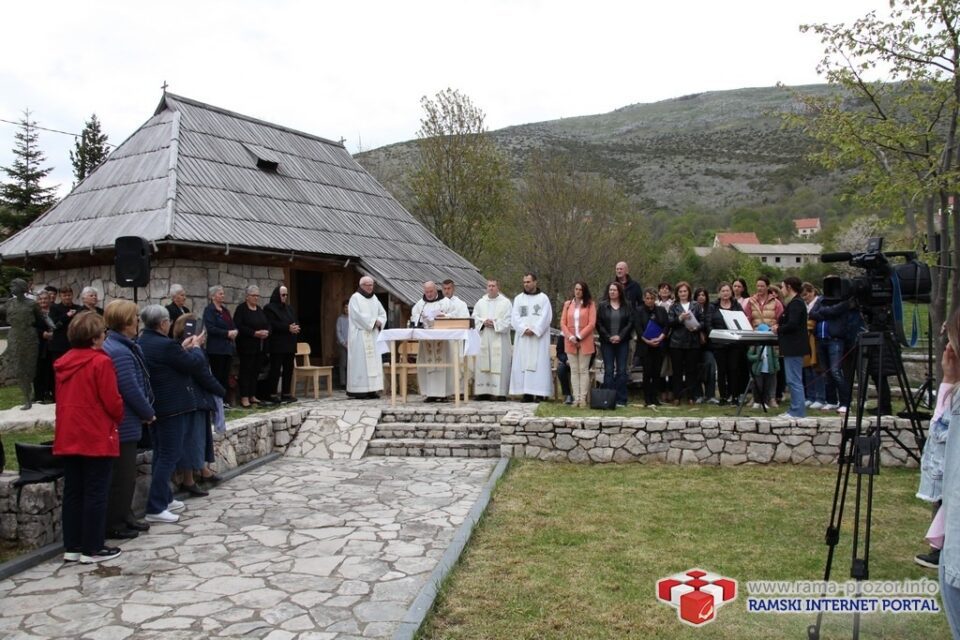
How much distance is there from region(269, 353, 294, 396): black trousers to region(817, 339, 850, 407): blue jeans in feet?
25.8

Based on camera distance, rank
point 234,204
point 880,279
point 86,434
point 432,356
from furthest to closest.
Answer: point 234,204 < point 432,356 < point 86,434 < point 880,279

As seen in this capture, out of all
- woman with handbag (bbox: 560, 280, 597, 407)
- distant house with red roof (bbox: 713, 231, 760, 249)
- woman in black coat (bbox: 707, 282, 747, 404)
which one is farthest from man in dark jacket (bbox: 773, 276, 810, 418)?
distant house with red roof (bbox: 713, 231, 760, 249)

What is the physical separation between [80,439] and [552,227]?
1851 centimetres

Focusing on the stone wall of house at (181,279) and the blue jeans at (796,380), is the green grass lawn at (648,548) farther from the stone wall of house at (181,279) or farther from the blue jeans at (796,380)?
the stone wall of house at (181,279)

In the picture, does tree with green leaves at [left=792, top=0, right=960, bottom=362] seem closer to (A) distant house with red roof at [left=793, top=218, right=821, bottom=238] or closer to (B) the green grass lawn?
(B) the green grass lawn

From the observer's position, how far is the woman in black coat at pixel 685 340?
10.4 metres

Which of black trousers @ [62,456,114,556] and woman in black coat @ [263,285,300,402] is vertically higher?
woman in black coat @ [263,285,300,402]

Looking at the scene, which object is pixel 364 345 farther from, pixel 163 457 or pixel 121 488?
pixel 121 488

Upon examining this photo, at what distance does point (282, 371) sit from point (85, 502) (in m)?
6.47

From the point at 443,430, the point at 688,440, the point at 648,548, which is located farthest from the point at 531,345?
the point at 648,548

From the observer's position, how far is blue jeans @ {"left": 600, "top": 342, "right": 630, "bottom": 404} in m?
10.4

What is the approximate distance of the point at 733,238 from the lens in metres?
63.5

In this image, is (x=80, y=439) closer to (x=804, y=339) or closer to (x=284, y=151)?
(x=804, y=339)

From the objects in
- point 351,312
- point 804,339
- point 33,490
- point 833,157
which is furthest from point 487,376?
point 33,490
